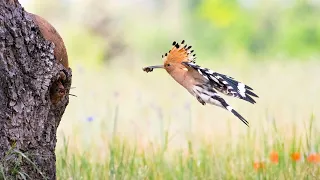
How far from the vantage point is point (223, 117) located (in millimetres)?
6488

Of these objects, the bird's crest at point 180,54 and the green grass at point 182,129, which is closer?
the bird's crest at point 180,54

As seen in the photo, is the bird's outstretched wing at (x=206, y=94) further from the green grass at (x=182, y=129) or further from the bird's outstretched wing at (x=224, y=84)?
the green grass at (x=182, y=129)

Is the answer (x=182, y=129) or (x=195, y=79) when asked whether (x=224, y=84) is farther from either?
(x=182, y=129)

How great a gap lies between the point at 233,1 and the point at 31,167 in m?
15.1

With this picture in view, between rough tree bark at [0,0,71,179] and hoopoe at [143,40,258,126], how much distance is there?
0.53m

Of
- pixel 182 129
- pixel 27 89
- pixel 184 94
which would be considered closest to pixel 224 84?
pixel 27 89

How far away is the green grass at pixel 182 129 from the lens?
12.4ft

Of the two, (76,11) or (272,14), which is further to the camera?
(272,14)

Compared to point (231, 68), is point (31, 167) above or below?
below

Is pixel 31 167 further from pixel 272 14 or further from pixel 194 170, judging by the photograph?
pixel 272 14

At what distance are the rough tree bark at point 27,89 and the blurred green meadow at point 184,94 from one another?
0.64 metres

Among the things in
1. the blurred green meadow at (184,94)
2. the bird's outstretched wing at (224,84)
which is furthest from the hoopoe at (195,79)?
the blurred green meadow at (184,94)

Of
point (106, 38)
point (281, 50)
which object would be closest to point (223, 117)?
point (106, 38)

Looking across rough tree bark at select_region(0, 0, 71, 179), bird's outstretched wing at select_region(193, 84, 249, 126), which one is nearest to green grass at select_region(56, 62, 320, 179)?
bird's outstretched wing at select_region(193, 84, 249, 126)
